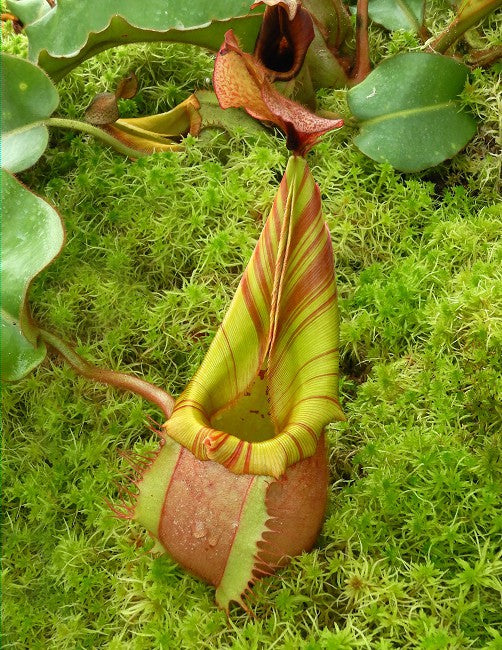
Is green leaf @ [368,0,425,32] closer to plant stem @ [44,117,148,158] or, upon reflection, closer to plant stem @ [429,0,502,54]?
plant stem @ [429,0,502,54]

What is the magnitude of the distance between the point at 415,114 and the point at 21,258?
0.84m

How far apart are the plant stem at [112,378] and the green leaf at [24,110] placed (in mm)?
360

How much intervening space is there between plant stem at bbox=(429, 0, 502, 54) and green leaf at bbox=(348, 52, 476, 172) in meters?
0.07

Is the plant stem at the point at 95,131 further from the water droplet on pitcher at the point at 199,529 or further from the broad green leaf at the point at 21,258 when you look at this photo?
the water droplet on pitcher at the point at 199,529

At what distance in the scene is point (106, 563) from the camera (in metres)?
1.22

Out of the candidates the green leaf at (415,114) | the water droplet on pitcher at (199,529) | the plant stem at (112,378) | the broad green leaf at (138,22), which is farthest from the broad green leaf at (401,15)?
the water droplet on pitcher at (199,529)

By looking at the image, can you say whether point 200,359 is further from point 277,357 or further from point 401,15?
point 401,15

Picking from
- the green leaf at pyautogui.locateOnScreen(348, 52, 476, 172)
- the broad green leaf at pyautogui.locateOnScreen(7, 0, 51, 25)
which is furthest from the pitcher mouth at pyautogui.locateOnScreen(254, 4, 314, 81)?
the broad green leaf at pyautogui.locateOnScreen(7, 0, 51, 25)

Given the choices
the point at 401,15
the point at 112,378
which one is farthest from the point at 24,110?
the point at 401,15

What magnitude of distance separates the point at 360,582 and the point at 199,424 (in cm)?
36

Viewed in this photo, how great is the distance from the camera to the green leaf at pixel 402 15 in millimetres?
1581

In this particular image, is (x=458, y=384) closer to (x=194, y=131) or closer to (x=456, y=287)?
(x=456, y=287)

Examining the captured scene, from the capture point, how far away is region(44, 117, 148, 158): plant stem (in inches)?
57.5

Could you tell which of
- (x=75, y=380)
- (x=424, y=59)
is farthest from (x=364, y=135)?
(x=75, y=380)
